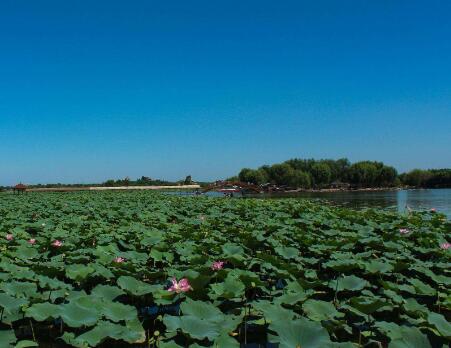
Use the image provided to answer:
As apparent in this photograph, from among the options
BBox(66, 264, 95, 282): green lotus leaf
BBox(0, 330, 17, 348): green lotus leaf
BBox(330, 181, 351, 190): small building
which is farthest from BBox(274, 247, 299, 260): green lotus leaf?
BBox(330, 181, 351, 190): small building

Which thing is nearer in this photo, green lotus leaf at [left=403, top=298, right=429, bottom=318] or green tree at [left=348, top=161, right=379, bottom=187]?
green lotus leaf at [left=403, top=298, right=429, bottom=318]

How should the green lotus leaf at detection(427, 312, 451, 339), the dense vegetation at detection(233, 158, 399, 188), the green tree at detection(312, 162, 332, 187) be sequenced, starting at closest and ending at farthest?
the green lotus leaf at detection(427, 312, 451, 339) < the dense vegetation at detection(233, 158, 399, 188) < the green tree at detection(312, 162, 332, 187)

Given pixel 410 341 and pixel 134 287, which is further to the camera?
pixel 134 287

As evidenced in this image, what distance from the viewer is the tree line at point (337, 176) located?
102m

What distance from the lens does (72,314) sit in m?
3.00

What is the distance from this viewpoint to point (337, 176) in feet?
371

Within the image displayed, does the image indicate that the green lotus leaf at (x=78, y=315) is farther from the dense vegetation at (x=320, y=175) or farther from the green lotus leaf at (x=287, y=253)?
the dense vegetation at (x=320, y=175)

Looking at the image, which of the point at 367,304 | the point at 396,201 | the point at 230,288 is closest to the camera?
the point at 367,304

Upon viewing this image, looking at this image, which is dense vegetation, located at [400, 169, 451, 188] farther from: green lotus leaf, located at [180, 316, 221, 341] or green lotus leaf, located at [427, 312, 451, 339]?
green lotus leaf, located at [180, 316, 221, 341]

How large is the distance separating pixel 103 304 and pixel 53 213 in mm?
10263

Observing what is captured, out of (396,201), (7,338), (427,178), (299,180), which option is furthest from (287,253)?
(427,178)

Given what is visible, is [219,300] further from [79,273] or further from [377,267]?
[377,267]

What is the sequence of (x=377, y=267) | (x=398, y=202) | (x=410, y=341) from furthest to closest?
1. (x=398, y=202)
2. (x=377, y=267)
3. (x=410, y=341)

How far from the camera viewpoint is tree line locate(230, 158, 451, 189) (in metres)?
102
